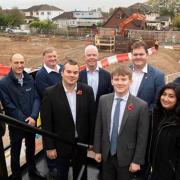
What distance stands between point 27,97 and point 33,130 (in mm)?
1446

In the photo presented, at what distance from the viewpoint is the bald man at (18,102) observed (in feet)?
11.9

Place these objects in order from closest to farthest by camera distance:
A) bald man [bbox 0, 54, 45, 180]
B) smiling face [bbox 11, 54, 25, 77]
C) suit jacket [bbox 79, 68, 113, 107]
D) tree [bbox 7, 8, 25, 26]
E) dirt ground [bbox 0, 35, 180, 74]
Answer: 1. bald man [bbox 0, 54, 45, 180]
2. smiling face [bbox 11, 54, 25, 77]
3. suit jacket [bbox 79, 68, 113, 107]
4. dirt ground [bbox 0, 35, 180, 74]
5. tree [bbox 7, 8, 25, 26]

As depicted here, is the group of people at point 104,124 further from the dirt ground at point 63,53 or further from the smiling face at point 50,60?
the dirt ground at point 63,53

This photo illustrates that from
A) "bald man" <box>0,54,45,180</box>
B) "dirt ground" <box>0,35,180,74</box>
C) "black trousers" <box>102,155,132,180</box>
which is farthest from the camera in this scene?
"dirt ground" <box>0,35,180,74</box>

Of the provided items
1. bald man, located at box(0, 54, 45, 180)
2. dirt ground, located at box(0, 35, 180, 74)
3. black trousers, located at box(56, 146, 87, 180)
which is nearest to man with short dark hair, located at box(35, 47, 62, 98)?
bald man, located at box(0, 54, 45, 180)

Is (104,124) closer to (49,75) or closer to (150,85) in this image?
(150,85)

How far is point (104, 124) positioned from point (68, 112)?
0.39 m

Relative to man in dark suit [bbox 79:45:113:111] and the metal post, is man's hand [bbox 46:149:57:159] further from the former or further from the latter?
the metal post

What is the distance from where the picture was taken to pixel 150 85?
12.7ft

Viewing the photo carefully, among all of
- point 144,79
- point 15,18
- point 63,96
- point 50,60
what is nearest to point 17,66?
point 50,60

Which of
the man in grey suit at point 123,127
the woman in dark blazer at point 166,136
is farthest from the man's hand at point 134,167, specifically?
the woman in dark blazer at point 166,136

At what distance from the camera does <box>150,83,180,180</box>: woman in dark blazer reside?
9.59 ft

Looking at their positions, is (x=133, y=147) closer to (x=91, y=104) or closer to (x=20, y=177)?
(x=91, y=104)

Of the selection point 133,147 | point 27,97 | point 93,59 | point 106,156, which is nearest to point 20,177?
point 27,97
